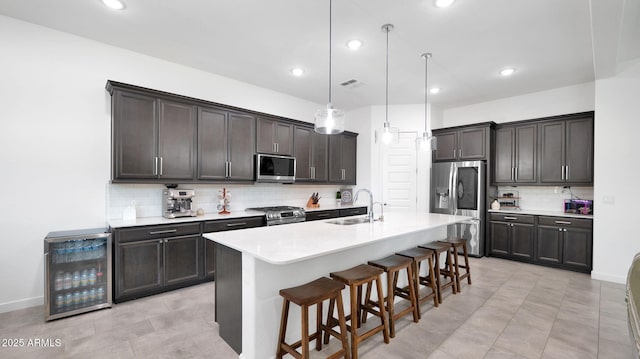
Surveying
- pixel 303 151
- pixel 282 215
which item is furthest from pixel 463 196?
pixel 282 215

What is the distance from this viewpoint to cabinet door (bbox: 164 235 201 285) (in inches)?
134

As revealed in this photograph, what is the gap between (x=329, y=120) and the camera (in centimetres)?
262

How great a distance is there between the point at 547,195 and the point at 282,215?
464 cm

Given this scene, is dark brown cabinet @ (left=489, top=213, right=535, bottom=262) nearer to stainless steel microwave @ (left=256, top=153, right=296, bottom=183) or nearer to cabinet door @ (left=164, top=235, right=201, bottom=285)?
stainless steel microwave @ (left=256, top=153, right=296, bottom=183)

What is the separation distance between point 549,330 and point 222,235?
3099 mm

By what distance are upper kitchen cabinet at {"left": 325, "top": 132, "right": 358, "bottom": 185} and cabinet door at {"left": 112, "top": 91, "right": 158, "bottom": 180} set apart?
3.15 metres

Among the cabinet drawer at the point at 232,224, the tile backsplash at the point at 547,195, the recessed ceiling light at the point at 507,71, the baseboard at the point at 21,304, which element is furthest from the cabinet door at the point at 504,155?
the baseboard at the point at 21,304

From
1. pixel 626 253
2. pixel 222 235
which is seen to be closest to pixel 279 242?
pixel 222 235

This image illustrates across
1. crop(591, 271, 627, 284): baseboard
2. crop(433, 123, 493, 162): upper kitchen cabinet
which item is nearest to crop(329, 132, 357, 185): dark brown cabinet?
crop(433, 123, 493, 162): upper kitchen cabinet

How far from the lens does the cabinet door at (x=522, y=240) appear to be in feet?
15.7

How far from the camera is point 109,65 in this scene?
3.46 metres

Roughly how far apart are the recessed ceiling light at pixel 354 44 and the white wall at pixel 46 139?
2.70 meters

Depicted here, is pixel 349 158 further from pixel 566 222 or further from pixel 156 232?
pixel 156 232

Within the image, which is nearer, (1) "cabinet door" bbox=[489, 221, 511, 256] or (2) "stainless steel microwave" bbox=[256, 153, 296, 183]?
(2) "stainless steel microwave" bbox=[256, 153, 296, 183]
